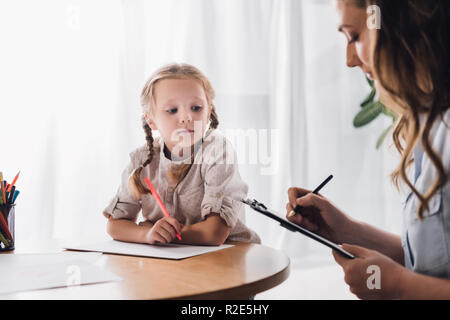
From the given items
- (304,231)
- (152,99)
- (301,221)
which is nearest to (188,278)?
(304,231)

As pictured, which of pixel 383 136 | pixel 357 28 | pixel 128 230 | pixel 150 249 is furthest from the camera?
pixel 383 136

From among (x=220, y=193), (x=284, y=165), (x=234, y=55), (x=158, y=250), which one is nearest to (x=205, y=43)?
(x=234, y=55)

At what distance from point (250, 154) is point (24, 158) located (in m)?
0.99

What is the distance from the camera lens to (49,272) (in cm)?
66

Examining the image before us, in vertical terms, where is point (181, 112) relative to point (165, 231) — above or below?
above

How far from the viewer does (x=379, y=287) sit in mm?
588

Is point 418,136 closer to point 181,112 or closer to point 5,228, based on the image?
point 181,112

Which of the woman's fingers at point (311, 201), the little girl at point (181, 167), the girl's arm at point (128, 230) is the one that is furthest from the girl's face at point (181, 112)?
the woman's fingers at point (311, 201)

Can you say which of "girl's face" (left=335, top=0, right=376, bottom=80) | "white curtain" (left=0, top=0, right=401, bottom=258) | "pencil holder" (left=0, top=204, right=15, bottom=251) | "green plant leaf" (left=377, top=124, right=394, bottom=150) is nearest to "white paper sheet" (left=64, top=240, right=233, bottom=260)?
"pencil holder" (left=0, top=204, right=15, bottom=251)

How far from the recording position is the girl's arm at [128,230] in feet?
3.00

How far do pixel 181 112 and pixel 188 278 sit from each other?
488mm

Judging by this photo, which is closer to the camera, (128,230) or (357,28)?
(357,28)
